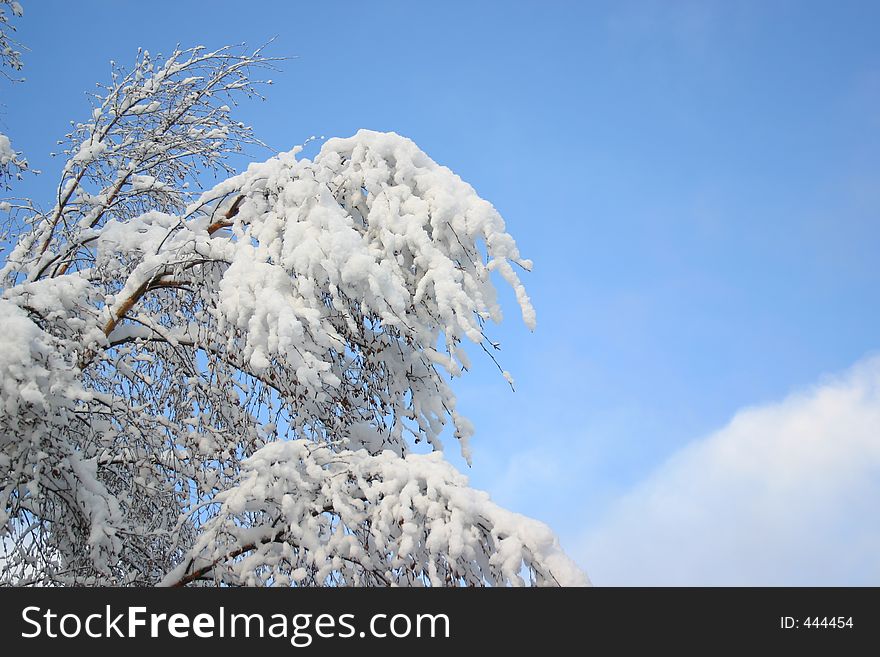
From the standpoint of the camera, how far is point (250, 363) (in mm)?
4324

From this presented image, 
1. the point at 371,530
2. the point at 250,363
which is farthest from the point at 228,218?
the point at 371,530

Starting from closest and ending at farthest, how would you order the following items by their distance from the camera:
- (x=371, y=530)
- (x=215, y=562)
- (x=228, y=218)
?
(x=371, y=530), (x=215, y=562), (x=228, y=218)

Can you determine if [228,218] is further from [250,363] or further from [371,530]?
[371,530]

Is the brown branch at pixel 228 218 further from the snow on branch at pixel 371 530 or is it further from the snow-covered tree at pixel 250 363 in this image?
Answer: the snow on branch at pixel 371 530

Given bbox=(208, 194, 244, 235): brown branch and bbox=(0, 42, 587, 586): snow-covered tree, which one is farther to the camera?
bbox=(208, 194, 244, 235): brown branch

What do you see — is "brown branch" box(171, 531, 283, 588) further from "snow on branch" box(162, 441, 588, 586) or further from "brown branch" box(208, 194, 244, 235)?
"brown branch" box(208, 194, 244, 235)

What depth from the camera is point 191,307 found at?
231 inches

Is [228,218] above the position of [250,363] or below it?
above

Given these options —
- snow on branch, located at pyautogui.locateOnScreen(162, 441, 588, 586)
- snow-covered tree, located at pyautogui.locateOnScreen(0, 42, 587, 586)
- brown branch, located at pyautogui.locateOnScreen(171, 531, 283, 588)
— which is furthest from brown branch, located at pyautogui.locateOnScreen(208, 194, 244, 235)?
brown branch, located at pyautogui.locateOnScreen(171, 531, 283, 588)

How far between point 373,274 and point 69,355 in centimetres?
219

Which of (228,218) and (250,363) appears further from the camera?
(228,218)

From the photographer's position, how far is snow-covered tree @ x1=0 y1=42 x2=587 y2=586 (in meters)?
3.85
